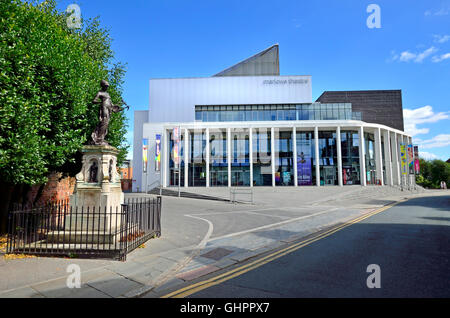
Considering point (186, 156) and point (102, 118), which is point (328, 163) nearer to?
point (186, 156)

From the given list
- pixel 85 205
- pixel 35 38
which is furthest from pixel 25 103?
pixel 85 205

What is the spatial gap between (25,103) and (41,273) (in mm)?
4483

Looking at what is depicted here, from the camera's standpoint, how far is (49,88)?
807cm

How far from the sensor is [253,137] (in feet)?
135

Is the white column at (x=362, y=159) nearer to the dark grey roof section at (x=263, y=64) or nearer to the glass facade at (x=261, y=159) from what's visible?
the glass facade at (x=261, y=159)

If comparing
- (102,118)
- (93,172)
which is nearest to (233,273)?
(93,172)

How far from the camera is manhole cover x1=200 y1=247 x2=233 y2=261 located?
642cm

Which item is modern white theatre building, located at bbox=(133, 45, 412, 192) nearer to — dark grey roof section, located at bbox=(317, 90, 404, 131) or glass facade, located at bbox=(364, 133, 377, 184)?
glass facade, located at bbox=(364, 133, 377, 184)

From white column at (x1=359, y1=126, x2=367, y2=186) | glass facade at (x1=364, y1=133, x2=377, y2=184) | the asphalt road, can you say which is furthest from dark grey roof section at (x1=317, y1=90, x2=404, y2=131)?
the asphalt road

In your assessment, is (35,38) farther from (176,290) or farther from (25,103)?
(176,290)

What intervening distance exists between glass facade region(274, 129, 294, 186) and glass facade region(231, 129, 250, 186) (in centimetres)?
527

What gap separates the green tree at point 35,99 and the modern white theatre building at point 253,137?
2666cm

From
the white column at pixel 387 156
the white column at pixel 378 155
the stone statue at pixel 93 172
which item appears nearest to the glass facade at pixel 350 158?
the white column at pixel 378 155

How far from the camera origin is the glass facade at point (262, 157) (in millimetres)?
40688
